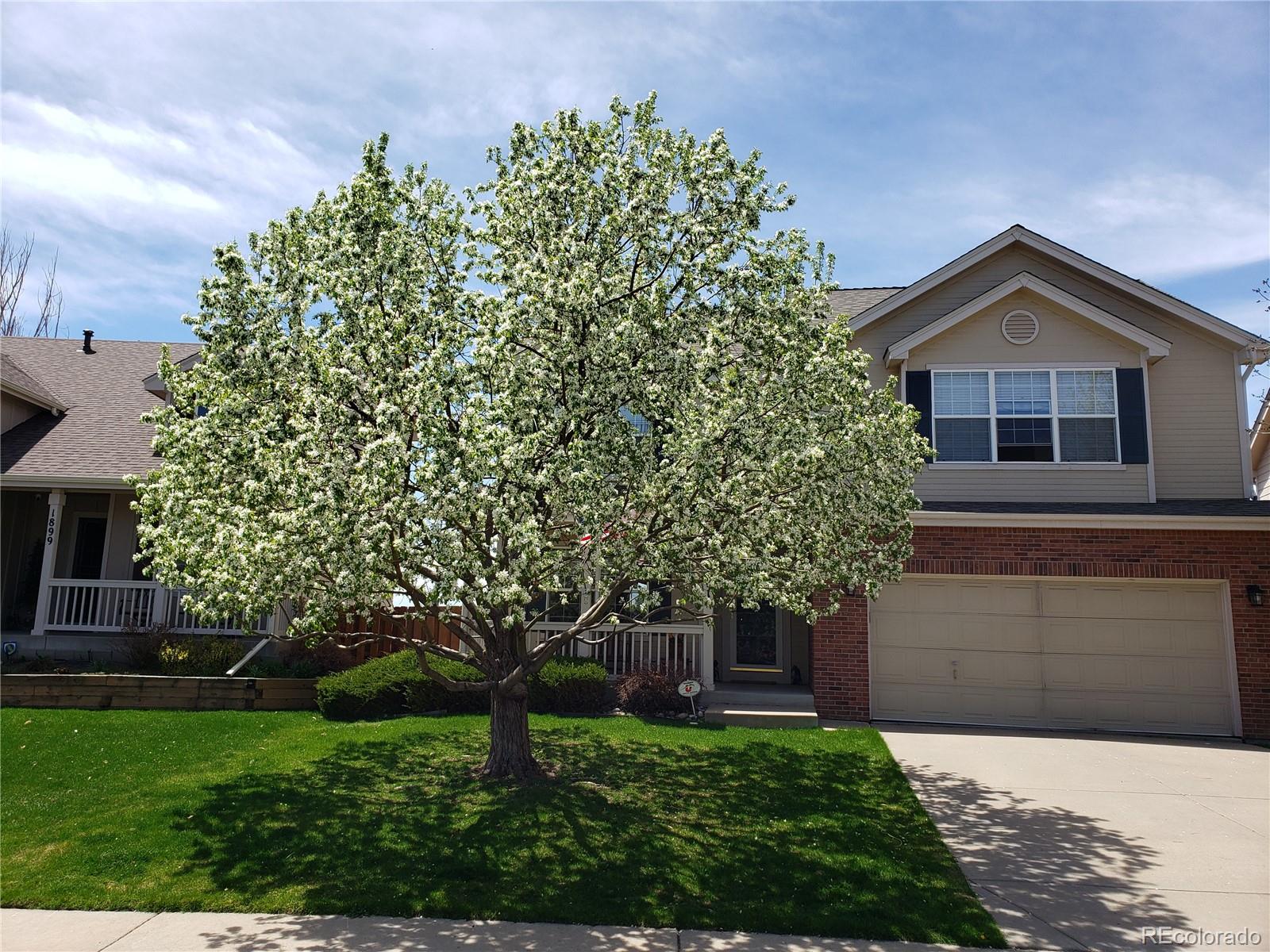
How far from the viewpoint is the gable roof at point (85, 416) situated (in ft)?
54.1

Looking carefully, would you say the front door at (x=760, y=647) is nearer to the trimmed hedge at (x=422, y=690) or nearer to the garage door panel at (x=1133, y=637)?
the trimmed hedge at (x=422, y=690)

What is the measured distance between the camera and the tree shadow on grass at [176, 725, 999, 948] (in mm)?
6430

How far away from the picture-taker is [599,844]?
7.68 m

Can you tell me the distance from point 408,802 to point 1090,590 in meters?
11.1

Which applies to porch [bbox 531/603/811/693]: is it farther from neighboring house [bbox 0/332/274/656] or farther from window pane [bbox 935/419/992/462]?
neighboring house [bbox 0/332/274/656]

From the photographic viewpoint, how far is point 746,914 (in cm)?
631

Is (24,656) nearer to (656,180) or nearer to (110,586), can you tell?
(110,586)

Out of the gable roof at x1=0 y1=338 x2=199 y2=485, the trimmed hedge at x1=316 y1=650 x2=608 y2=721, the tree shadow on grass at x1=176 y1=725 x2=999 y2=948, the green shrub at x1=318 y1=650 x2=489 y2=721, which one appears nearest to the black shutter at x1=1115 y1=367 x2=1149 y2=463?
the tree shadow on grass at x1=176 y1=725 x2=999 y2=948

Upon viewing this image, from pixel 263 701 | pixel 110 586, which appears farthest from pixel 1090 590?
pixel 110 586

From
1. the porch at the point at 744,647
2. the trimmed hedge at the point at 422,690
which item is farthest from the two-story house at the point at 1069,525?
the trimmed hedge at the point at 422,690

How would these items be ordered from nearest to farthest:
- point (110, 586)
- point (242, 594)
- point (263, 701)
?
point (242, 594) → point (263, 701) → point (110, 586)

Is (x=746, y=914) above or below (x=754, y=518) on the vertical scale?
below

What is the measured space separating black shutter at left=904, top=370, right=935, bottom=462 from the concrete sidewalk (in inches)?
403

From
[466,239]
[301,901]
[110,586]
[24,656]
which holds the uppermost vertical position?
[466,239]
